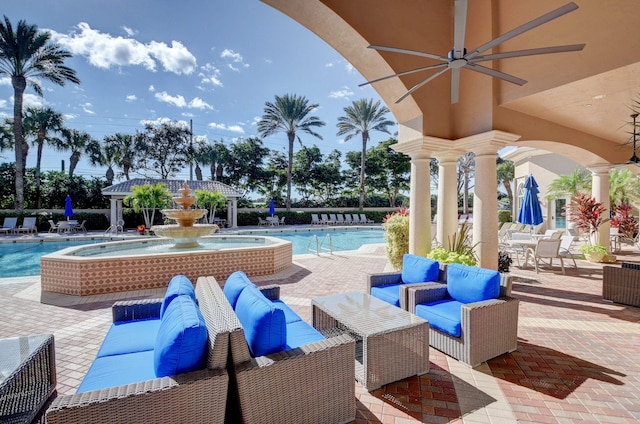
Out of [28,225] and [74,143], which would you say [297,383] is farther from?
[74,143]

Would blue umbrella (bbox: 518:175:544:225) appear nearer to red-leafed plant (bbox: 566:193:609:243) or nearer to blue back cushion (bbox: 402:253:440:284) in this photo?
red-leafed plant (bbox: 566:193:609:243)

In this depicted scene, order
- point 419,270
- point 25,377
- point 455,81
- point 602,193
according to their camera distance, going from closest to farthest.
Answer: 1. point 25,377
2. point 455,81
3. point 419,270
4. point 602,193

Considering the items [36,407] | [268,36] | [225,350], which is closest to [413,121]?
[225,350]

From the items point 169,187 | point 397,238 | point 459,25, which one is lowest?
point 397,238

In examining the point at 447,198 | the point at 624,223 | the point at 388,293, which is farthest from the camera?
the point at 624,223

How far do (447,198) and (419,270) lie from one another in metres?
3.01

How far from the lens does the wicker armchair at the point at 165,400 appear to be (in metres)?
1.57

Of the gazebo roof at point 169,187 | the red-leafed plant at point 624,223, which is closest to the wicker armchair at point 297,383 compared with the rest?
the red-leafed plant at point 624,223

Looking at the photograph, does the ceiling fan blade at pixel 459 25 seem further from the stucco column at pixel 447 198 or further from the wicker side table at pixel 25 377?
the wicker side table at pixel 25 377

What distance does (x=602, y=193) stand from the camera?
920 cm

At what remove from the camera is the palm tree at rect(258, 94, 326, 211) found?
81.0 feet

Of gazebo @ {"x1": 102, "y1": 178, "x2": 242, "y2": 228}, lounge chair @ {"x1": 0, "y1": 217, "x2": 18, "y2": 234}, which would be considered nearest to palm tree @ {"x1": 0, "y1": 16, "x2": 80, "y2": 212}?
lounge chair @ {"x1": 0, "y1": 217, "x2": 18, "y2": 234}

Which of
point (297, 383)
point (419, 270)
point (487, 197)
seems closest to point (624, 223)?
point (487, 197)

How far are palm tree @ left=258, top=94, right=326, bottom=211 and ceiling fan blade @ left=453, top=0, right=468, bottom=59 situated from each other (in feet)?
72.4
